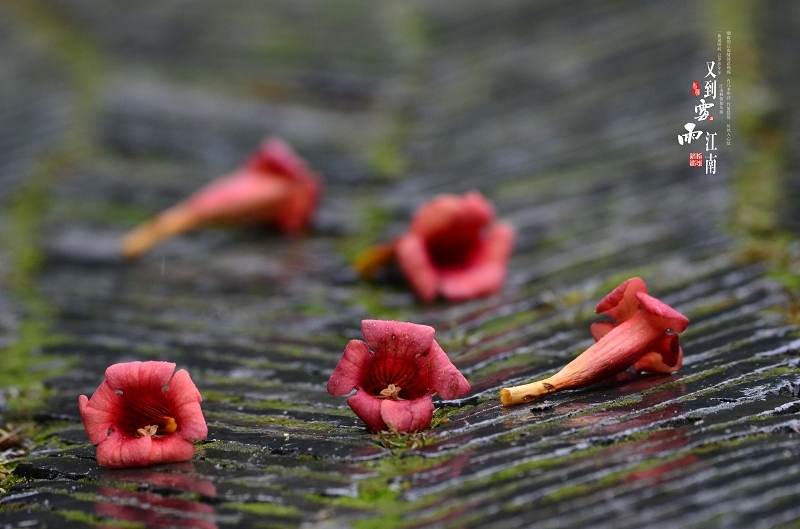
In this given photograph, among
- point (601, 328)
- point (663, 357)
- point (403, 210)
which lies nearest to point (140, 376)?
point (601, 328)

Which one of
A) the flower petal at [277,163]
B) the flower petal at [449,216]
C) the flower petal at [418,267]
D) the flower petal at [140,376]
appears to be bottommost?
the flower petal at [140,376]

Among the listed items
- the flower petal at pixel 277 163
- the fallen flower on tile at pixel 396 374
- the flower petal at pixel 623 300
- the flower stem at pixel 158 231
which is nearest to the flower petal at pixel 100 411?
the fallen flower on tile at pixel 396 374

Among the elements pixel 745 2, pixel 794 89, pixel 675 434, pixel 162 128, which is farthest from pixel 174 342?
pixel 745 2

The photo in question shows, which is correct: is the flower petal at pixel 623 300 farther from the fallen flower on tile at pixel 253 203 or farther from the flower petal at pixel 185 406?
the fallen flower on tile at pixel 253 203

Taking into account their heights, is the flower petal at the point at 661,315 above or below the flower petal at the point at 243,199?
below

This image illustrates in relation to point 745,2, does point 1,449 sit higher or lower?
lower

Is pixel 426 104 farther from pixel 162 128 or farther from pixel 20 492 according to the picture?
pixel 20 492

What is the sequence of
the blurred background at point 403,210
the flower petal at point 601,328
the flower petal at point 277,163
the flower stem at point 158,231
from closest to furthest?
the blurred background at point 403,210 → the flower petal at point 601,328 → the flower stem at point 158,231 → the flower petal at point 277,163
